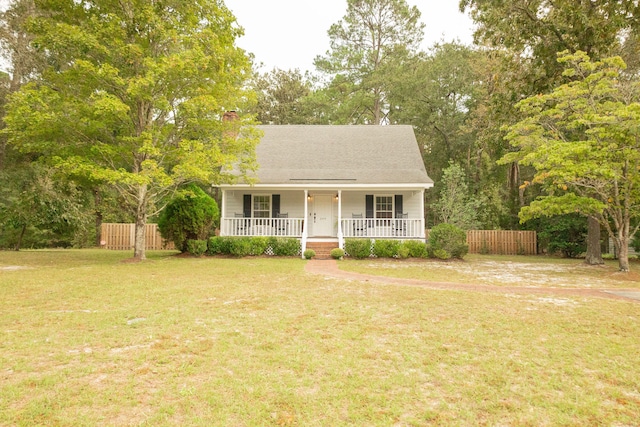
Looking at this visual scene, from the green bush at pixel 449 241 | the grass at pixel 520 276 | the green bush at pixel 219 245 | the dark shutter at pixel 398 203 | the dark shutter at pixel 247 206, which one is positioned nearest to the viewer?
the grass at pixel 520 276

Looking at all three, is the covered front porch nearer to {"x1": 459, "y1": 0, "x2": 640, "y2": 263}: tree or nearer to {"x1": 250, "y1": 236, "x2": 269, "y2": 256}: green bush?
{"x1": 250, "y1": 236, "x2": 269, "y2": 256}: green bush

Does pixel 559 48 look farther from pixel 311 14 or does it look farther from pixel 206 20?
pixel 311 14

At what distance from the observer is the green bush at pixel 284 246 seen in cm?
1420

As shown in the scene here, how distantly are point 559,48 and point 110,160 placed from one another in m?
16.8

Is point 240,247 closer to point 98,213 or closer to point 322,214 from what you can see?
point 322,214

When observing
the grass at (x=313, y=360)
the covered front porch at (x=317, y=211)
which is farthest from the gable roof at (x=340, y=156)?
the grass at (x=313, y=360)

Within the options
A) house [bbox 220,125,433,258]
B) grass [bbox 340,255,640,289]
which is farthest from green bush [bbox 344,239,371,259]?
grass [bbox 340,255,640,289]

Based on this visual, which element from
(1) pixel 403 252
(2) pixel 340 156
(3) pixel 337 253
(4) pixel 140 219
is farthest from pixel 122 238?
(1) pixel 403 252

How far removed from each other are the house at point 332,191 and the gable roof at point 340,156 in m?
0.04

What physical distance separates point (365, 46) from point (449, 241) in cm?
2234

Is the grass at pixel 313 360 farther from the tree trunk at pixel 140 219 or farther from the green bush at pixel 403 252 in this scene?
the green bush at pixel 403 252

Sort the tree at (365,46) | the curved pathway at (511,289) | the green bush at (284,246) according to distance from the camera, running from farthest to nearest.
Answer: the tree at (365,46) → the green bush at (284,246) → the curved pathway at (511,289)

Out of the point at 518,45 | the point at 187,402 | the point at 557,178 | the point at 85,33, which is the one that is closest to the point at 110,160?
the point at 85,33

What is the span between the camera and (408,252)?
14.0 m
